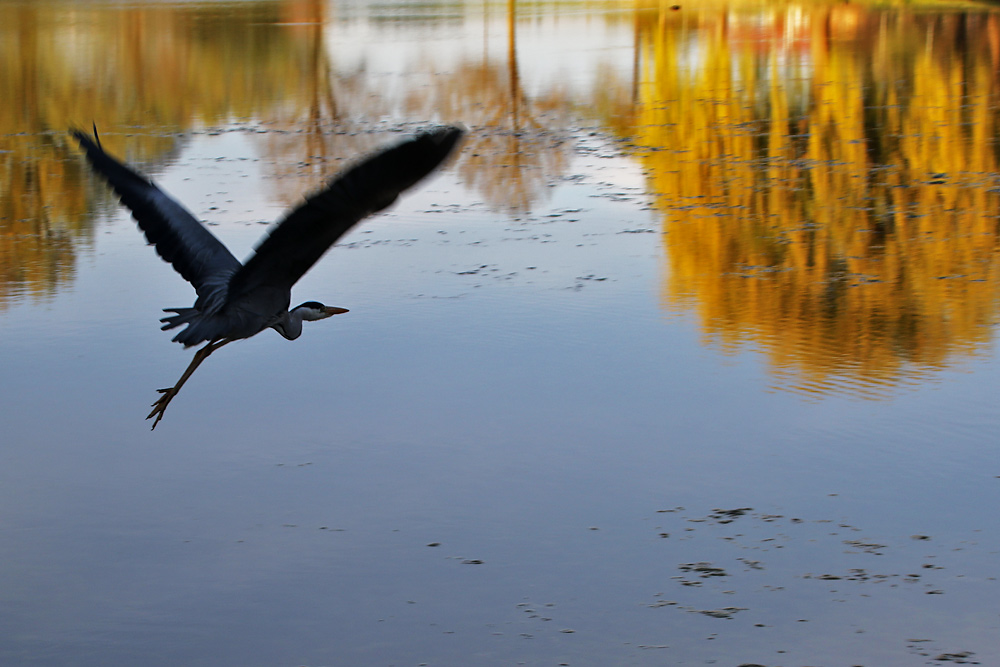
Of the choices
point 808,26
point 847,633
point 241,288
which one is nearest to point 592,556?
point 847,633

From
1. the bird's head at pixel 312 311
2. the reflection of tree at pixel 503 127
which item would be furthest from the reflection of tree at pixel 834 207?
the bird's head at pixel 312 311

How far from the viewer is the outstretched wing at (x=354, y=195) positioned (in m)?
4.01

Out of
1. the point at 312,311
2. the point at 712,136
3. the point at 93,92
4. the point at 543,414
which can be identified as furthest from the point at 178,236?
the point at 93,92

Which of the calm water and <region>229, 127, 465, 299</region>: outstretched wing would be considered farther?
the calm water

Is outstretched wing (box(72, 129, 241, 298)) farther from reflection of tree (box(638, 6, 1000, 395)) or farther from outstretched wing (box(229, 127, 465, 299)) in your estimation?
reflection of tree (box(638, 6, 1000, 395))

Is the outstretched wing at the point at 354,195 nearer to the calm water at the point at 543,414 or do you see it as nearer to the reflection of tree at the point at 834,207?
the calm water at the point at 543,414

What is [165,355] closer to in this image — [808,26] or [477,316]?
[477,316]

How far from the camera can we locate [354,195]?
4.18 meters

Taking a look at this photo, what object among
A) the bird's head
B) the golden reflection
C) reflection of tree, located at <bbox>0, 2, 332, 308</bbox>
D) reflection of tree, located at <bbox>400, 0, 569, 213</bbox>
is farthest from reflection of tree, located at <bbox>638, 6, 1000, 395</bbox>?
reflection of tree, located at <bbox>0, 2, 332, 308</bbox>

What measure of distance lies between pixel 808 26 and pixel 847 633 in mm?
24232

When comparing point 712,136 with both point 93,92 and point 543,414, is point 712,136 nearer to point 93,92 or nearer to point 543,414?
point 543,414

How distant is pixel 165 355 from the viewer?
7.79 m

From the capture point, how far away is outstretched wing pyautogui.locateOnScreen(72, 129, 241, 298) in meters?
5.58

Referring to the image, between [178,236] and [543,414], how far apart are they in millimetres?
1999
